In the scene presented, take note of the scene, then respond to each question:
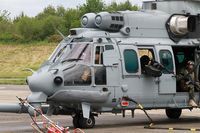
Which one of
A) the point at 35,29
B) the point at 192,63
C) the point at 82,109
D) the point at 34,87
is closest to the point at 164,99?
the point at 192,63

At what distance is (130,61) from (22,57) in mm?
50523

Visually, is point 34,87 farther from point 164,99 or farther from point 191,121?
point 191,121

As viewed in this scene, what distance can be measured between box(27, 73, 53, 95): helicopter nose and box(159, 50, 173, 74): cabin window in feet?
11.7

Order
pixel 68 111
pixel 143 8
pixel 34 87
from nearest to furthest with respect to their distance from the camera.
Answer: pixel 34 87, pixel 68 111, pixel 143 8

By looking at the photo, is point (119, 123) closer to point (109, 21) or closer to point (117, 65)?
Result: point (117, 65)

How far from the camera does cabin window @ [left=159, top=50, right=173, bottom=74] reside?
16.8 m

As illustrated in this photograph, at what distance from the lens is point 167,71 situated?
16688 mm

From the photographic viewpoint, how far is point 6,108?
619 inches

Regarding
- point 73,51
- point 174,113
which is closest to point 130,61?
point 73,51

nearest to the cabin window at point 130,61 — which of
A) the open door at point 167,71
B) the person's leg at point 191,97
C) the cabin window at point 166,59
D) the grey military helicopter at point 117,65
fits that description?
the grey military helicopter at point 117,65

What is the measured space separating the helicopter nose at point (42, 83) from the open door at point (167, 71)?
3346 millimetres

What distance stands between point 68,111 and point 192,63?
3960mm

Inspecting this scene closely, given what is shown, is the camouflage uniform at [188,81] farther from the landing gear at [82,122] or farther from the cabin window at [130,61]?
the landing gear at [82,122]

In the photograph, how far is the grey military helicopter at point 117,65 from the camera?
15156mm
